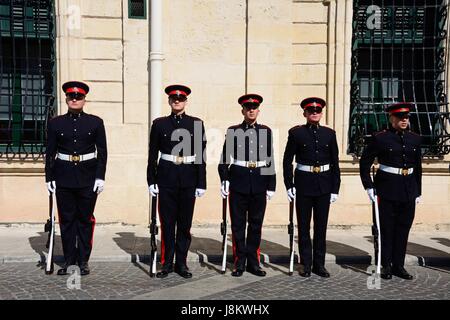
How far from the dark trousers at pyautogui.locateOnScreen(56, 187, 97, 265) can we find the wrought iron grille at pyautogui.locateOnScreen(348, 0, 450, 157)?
465 centimetres

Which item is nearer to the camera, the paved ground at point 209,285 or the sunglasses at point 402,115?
the paved ground at point 209,285

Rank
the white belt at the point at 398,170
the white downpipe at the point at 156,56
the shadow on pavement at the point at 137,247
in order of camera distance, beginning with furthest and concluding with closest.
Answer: the white downpipe at the point at 156,56
the shadow on pavement at the point at 137,247
the white belt at the point at 398,170

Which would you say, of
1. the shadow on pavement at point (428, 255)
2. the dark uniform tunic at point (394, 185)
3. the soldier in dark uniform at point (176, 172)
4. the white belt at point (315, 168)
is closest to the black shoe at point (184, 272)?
the soldier in dark uniform at point (176, 172)

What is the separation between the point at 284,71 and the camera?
832 centimetres

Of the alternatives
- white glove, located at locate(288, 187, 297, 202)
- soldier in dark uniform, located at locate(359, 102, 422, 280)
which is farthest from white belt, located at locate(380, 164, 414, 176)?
white glove, located at locate(288, 187, 297, 202)

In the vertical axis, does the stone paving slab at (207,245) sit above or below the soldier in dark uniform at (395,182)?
below

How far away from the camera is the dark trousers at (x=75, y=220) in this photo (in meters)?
5.61

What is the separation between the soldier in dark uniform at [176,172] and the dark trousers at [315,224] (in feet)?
3.76

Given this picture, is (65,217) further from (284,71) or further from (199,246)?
(284,71)

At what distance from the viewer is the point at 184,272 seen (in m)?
5.65

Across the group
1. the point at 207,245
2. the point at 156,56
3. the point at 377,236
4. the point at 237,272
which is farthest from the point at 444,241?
the point at 156,56

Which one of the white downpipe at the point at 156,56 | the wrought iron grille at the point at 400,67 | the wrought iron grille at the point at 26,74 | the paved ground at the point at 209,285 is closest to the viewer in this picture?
the paved ground at the point at 209,285

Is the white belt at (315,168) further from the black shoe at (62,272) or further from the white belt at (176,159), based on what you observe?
the black shoe at (62,272)

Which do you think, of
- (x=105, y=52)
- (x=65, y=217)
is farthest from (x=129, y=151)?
(x=65, y=217)
